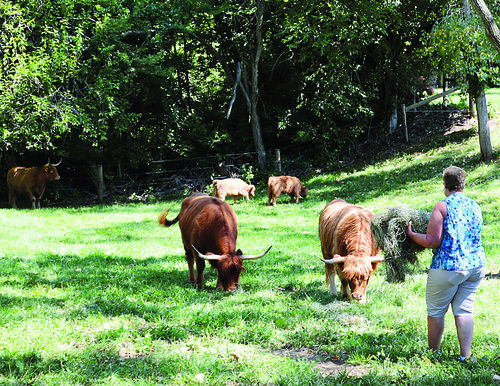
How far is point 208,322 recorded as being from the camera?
5926mm

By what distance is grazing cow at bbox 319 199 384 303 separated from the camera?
6426mm

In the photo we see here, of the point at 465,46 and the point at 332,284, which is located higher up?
the point at 465,46

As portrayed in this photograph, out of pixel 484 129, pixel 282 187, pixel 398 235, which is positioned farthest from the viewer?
pixel 282 187

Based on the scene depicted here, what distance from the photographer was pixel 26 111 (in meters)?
18.3

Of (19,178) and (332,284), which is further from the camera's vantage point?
(19,178)

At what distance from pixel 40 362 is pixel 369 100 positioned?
926 inches

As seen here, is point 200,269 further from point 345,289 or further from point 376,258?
point 376,258

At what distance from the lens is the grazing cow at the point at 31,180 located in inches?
837

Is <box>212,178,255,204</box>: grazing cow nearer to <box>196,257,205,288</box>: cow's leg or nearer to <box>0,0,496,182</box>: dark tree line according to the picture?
<box>0,0,496,182</box>: dark tree line

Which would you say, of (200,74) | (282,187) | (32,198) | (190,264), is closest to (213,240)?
(190,264)

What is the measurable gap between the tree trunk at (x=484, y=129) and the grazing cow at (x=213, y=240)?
12.5 meters

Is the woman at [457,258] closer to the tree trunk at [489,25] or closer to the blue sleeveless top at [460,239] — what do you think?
the blue sleeveless top at [460,239]

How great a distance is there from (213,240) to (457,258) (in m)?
4.36

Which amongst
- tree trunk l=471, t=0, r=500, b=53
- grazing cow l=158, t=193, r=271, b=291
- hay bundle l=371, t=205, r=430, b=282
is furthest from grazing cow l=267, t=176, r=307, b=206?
hay bundle l=371, t=205, r=430, b=282
